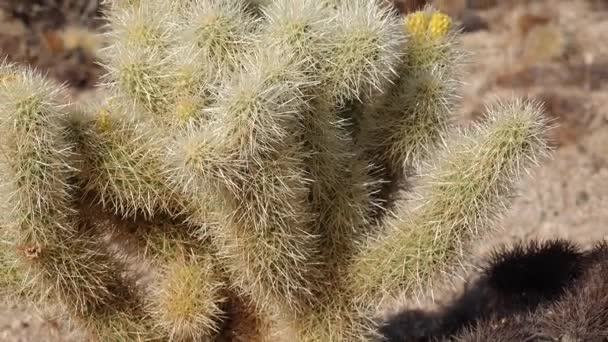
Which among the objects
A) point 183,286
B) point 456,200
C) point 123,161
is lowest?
point 183,286

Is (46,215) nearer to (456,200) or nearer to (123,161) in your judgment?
(123,161)

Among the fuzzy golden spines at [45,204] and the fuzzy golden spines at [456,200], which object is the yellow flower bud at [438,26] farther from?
the fuzzy golden spines at [45,204]

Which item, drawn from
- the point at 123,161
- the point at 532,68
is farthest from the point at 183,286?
the point at 532,68

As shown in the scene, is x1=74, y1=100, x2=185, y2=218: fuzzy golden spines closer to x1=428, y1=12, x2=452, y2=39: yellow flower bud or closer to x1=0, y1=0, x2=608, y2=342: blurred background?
x1=428, y1=12, x2=452, y2=39: yellow flower bud

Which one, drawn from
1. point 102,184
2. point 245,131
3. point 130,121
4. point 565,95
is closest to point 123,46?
point 130,121

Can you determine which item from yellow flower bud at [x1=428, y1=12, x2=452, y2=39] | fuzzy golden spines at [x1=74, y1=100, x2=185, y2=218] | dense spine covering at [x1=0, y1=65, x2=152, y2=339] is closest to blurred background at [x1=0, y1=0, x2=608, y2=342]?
yellow flower bud at [x1=428, y1=12, x2=452, y2=39]
